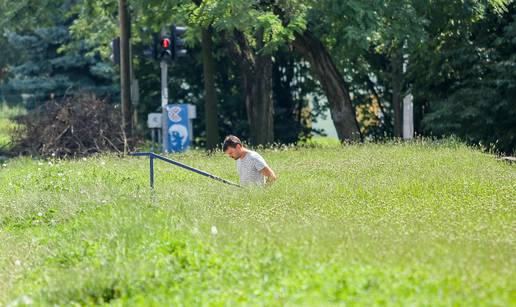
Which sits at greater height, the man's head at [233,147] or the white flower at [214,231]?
the man's head at [233,147]

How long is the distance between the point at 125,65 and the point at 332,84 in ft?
15.3

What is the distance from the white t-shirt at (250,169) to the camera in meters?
14.6

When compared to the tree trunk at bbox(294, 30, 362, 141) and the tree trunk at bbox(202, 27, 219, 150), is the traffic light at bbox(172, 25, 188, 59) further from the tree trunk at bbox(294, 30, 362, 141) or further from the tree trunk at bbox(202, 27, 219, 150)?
the tree trunk at bbox(202, 27, 219, 150)

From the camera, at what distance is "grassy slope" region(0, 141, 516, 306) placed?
846cm

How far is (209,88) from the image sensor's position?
2898 centimetres

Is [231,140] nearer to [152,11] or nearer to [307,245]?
[307,245]

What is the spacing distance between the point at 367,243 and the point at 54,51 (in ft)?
111

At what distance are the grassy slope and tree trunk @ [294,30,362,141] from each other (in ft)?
30.0

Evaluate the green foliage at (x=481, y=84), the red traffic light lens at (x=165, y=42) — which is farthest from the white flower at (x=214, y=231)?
the green foliage at (x=481, y=84)

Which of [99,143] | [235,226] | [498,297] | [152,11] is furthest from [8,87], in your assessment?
[498,297]

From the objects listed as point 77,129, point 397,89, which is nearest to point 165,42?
point 77,129

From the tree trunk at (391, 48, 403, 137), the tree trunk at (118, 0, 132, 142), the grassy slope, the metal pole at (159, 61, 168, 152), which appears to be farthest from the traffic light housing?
the grassy slope

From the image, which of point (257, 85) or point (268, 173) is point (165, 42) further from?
point (268, 173)

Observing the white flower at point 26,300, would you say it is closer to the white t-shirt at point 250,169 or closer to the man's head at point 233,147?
the man's head at point 233,147
